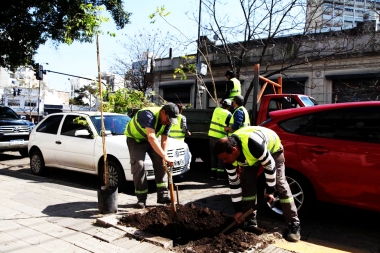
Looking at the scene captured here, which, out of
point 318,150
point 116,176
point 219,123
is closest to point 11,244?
point 116,176

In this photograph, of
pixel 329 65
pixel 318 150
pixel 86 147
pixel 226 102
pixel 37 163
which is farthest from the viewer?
pixel 329 65

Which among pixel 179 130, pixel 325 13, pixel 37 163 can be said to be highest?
pixel 325 13

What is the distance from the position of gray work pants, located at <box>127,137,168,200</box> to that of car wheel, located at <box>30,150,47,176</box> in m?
3.71

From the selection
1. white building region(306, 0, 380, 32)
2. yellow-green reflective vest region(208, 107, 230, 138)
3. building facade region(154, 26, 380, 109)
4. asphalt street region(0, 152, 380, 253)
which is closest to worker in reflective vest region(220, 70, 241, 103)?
yellow-green reflective vest region(208, 107, 230, 138)

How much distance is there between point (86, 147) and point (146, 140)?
2.16 metres

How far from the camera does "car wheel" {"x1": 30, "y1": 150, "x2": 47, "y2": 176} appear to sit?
7.49 meters

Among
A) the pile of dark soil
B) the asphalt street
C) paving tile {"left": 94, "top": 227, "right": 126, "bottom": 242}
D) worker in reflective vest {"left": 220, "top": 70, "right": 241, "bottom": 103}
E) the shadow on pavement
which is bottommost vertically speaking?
the asphalt street

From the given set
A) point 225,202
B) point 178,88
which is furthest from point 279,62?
point 225,202

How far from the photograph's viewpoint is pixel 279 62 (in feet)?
55.6

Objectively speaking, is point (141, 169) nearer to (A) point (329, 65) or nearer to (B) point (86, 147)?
(B) point (86, 147)

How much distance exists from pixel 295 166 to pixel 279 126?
610 mm

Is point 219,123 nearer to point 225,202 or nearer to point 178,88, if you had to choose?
point 225,202

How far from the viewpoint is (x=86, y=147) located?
6.44m

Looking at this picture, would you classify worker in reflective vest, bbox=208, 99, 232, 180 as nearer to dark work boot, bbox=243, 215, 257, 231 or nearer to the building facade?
dark work boot, bbox=243, 215, 257, 231
